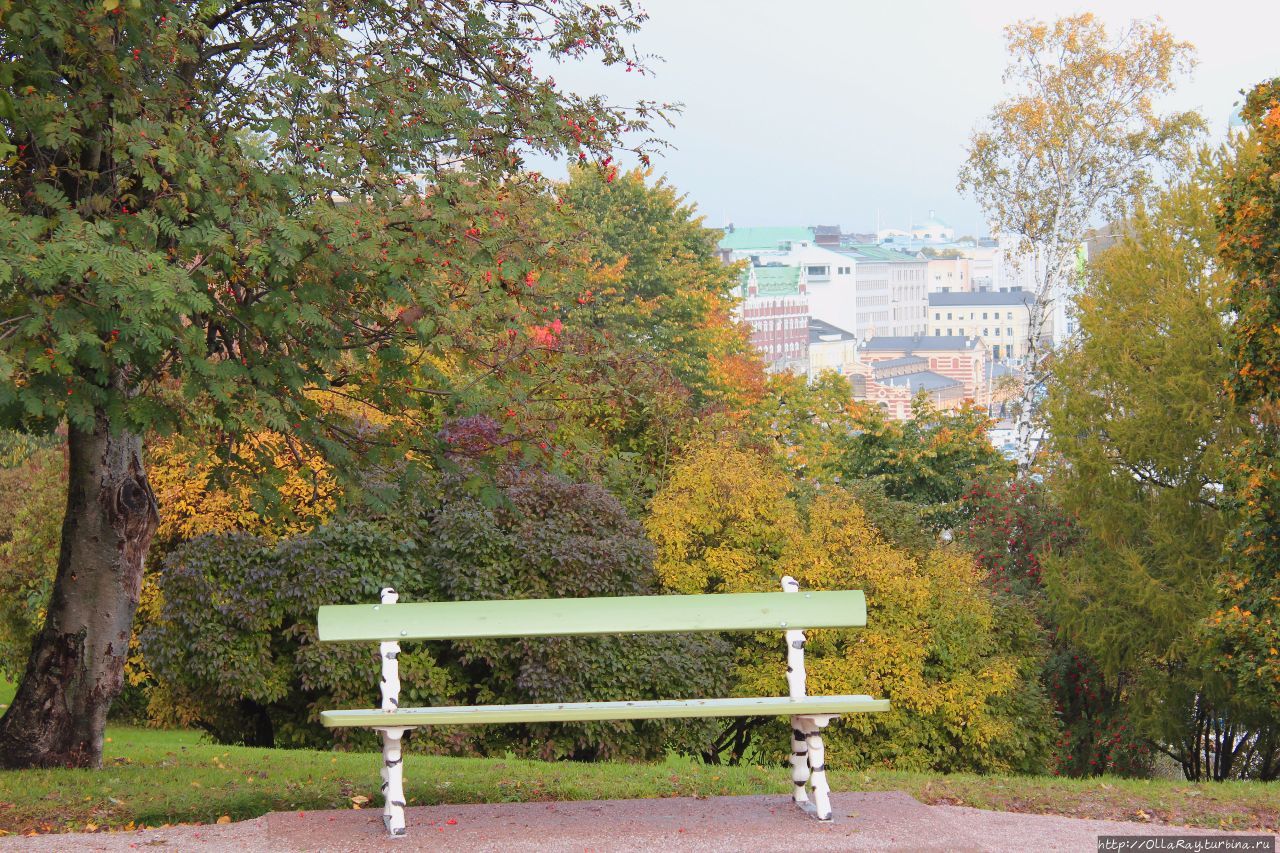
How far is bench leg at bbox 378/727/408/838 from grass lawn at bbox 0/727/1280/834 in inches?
41.0

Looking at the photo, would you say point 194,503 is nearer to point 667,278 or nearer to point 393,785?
point 393,785

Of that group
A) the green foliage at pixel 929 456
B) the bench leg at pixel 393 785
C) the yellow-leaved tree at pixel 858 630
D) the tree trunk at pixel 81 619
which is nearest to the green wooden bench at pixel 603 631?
the bench leg at pixel 393 785

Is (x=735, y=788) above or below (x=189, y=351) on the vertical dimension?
below

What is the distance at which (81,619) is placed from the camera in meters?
8.30

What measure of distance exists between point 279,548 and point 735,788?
6.34 metres

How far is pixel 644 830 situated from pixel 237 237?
3.33m

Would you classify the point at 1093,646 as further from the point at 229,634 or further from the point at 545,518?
the point at 229,634

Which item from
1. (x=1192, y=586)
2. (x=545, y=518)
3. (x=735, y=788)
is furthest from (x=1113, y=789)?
(x=1192, y=586)

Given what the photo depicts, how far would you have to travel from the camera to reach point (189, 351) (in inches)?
251

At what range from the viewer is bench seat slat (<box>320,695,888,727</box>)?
5711 millimetres

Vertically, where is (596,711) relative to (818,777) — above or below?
above

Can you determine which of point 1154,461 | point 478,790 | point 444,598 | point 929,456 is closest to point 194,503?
point 444,598

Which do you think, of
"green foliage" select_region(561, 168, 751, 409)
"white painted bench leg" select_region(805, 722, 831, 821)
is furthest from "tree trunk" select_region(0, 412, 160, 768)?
"green foliage" select_region(561, 168, 751, 409)

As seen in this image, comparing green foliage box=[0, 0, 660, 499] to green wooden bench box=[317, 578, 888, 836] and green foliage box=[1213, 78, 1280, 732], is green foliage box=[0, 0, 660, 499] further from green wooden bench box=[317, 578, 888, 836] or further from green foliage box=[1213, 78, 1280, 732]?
green foliage box=[1213, 78, 1280, 732]
